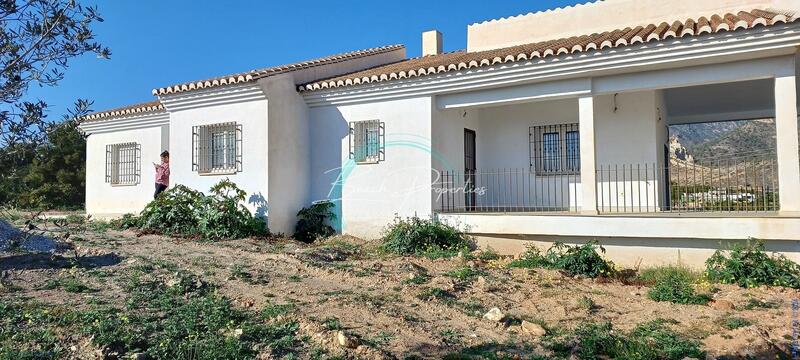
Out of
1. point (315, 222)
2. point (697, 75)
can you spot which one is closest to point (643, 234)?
point (697, 75)

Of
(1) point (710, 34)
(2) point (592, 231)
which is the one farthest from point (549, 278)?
(1) point (710, 34)

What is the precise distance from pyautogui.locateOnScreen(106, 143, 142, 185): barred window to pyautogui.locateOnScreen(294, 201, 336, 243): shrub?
563 centimetres

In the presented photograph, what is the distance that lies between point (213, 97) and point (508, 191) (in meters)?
6.58

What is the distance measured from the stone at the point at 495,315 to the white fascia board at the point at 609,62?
4.78 meters

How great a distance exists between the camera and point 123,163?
14461 mm

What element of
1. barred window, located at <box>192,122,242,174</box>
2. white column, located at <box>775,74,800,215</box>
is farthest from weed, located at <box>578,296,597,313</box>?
barred window, located at <box>192,122,242,174</box>

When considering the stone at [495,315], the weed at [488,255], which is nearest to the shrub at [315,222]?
the weed at [488,255]

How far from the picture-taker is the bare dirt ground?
15.6 ft

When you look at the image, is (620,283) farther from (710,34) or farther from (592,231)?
(710,34)

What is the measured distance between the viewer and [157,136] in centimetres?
1366

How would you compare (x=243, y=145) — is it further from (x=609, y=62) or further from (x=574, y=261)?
(x=609, y=62)

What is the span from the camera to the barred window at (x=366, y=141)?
1084 centimetres

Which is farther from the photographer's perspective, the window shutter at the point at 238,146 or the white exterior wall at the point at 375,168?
the window shutter at the point at 238,146

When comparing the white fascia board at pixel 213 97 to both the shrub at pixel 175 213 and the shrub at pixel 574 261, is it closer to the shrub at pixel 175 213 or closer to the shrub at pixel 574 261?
the shrub at pixel 175 213
